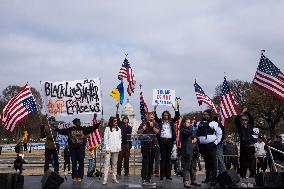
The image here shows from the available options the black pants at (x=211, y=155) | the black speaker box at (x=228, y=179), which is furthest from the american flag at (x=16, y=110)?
the black speaker box at (x=228, y=179)

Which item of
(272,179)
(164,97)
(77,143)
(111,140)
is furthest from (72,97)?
(272,179)

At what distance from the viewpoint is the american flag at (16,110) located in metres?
15.4

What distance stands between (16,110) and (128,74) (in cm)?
602

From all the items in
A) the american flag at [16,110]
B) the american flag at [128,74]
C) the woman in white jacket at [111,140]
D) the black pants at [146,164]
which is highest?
the american flag at [128,74]

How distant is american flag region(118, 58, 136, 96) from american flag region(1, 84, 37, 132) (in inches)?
193

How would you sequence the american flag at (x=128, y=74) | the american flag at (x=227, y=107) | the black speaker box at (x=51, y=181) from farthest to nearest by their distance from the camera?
the american flag at (x=128, y=74) < the american flag at (x=227, y=107) < the black speaker box at (x=51, y=181)

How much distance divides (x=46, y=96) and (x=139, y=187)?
4755mm

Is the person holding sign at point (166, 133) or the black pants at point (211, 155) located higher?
the person holding sign at point (166, 133)

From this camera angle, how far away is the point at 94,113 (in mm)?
15984

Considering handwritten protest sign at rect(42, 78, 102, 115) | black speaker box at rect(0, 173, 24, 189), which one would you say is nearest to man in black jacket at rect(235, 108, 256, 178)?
handwritten protest sign at rect(42, 78, 102, 115)

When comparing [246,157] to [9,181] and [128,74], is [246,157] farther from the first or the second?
[9,181]

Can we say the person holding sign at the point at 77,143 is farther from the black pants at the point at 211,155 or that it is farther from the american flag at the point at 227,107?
the american flag at the point at 227,107

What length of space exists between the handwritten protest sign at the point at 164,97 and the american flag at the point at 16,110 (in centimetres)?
443

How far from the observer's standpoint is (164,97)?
56.0 ft
